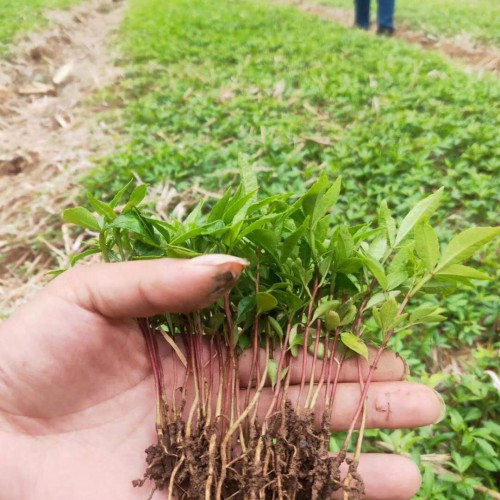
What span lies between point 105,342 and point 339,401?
730 millimetres

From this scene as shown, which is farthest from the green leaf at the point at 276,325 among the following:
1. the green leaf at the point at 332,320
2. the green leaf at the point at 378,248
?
the green leaf at the point at 378,248

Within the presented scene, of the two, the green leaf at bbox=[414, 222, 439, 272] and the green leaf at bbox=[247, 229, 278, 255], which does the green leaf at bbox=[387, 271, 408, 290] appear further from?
the green leaf at bbox=[247, 229, 278, 255]

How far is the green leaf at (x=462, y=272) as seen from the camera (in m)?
1.35

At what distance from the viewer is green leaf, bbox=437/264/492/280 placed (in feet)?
4.43

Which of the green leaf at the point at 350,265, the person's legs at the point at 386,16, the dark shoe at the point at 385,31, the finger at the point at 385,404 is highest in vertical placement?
the person's legs at the point at 386,16

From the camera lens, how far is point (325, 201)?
1.46m

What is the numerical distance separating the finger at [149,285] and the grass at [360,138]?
3.39 ft

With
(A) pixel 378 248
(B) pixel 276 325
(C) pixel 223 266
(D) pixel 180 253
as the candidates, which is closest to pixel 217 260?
(C) pixel 223 266

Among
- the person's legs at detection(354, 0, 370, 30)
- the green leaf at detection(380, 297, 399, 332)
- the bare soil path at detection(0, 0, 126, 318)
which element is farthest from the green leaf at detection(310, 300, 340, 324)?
the person's legs at detection(354, 0, 370, 30)

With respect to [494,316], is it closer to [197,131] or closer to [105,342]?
[105,342]

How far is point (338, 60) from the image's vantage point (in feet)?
18.0

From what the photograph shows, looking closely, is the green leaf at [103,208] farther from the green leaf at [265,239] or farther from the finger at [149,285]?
the green leaf at [265,239]

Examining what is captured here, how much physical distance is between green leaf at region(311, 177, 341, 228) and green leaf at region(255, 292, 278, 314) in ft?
0.84

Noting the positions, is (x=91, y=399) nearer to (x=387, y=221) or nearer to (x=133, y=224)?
(x=133, y=224)
